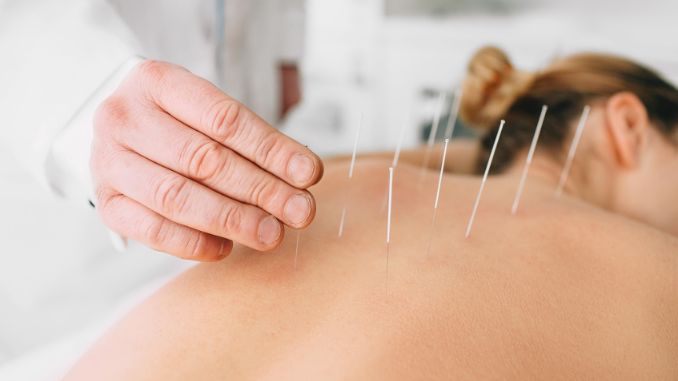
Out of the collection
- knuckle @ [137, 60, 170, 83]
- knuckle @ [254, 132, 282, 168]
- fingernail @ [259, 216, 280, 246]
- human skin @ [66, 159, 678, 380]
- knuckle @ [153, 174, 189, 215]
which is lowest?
human skin @ [66, 159, 678, 380]

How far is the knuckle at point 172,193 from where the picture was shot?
2.29 ft

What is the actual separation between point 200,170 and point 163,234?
0.34 feet

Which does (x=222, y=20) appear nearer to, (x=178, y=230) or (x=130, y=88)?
(x=130, y=88)

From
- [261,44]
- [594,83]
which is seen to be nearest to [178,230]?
[594,83]

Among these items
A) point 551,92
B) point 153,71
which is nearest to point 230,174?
point 153,71

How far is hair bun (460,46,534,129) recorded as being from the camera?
1396 mm

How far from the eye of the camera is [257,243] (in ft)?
2.34

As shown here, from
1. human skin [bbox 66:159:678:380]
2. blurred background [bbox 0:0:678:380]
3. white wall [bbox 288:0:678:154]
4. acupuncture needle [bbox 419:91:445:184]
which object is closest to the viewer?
human skin [bbox 66:159:678:380]

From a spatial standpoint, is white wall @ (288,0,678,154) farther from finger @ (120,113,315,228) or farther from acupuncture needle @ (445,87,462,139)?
finger @ (120,113,315,228)

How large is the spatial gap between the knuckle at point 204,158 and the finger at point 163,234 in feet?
0.28

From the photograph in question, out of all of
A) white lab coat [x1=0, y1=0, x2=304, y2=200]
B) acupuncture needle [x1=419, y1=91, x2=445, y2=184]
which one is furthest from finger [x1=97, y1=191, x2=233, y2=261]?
acupuncture needle [x1=419, y1=91, x2=445, y2=184]

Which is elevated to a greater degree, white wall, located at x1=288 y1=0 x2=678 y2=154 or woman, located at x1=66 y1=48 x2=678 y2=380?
white wall, located at x1=288 y1=0 x2=678 y2=154

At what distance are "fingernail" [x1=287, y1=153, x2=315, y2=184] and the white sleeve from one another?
1.44ft

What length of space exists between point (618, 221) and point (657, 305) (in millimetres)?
172
